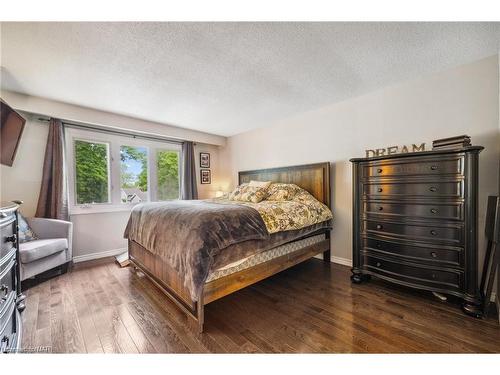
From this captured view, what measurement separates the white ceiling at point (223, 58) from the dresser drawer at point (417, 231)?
5.19 feet

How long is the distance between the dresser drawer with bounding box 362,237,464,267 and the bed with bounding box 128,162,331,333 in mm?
709

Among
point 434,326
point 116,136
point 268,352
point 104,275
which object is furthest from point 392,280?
point 116,136

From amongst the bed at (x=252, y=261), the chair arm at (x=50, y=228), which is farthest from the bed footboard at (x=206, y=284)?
the chair arm at (x=50, y=228)

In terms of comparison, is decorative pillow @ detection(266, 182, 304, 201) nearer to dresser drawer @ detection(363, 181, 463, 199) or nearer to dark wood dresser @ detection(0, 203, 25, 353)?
dresser drawer @ detection(363, 181, 463, 199)

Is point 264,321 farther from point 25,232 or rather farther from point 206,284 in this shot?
point 25,232

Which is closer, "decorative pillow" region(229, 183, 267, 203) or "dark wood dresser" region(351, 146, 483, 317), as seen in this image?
"dark wood dresser" region(351, 146, 483, 317)

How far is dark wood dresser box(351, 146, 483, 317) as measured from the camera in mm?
1653

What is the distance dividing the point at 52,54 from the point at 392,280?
12.4ft

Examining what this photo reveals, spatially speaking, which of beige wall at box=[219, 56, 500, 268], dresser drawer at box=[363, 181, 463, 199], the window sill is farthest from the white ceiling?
the window sill

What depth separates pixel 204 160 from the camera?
4.68 m

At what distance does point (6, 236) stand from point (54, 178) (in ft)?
7.01

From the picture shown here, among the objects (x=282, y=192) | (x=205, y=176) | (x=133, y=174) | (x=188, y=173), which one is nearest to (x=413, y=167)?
(x=282, y=192)

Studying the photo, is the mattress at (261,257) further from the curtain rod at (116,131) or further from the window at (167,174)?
the curtain rod at (116,131)

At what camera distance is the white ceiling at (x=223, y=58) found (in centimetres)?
148
